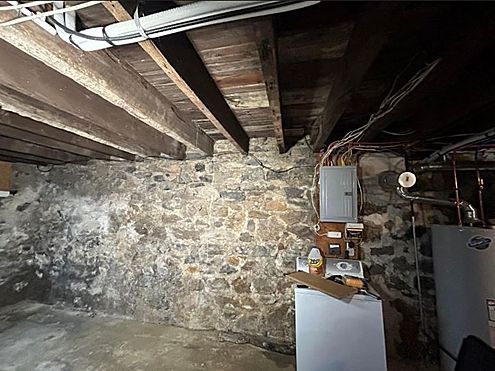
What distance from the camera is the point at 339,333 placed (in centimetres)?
163

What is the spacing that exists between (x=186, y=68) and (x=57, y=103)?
0.78 metres

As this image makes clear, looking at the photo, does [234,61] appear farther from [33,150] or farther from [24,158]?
[24,158]

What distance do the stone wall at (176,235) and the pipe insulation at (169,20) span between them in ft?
6.43

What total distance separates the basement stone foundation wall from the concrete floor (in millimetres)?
148

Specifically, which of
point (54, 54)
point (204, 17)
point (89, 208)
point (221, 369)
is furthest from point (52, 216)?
point (204, 17)

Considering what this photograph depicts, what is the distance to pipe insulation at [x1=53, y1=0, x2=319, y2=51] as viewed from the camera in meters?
0.65

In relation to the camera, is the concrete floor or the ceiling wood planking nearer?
the ceiling wood planking

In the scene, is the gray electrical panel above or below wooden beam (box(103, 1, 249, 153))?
below

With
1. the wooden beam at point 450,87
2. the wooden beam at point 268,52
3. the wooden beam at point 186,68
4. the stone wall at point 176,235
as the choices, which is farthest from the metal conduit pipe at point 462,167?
the wooden beam at point 186,68

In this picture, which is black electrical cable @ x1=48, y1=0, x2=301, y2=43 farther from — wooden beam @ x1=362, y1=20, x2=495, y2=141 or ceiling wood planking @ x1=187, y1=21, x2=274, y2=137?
wooden beam @ x1=362, y1=20, x2=495, y2=141

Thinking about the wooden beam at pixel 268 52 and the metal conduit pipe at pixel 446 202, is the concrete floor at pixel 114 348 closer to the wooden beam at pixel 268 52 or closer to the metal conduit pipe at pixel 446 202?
the metal conduit pipe at pixel 446 202

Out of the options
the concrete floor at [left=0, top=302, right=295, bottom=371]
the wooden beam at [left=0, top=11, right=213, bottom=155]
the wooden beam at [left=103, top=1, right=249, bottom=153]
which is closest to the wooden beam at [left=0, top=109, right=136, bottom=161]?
the wooden beam at [left=0, top=11, right=213, bottom=155]

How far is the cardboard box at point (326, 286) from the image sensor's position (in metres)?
1.62

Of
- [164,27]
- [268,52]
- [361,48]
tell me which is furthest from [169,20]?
[361,48]
